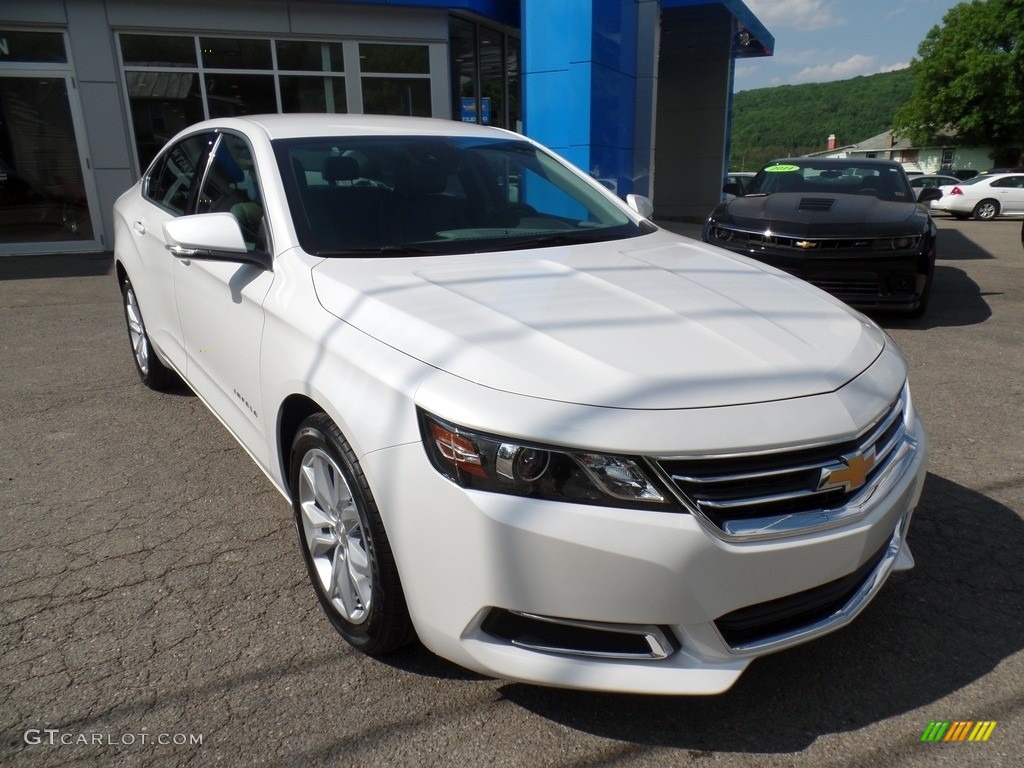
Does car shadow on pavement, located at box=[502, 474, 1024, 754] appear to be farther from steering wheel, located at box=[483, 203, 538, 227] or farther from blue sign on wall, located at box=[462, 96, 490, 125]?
blue sign on wall, located at box=[462, 96, 490, 125]

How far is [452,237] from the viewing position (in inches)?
117

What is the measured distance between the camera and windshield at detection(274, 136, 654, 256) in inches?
111

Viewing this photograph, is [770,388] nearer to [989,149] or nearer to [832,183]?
[832,183]

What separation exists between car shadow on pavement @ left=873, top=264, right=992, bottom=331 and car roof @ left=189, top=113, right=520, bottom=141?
4.50 metres

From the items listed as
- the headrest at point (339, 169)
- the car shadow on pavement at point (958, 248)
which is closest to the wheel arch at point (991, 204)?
the car shadow on pavement at point (958, 248)

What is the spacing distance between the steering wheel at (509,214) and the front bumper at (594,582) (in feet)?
5.00

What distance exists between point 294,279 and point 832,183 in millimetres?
6956

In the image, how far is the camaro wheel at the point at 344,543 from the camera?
2.05 meters

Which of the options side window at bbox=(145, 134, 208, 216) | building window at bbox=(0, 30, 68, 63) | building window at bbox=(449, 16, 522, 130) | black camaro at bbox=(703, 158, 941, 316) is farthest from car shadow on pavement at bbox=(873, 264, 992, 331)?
building window at bbox=(0, 30, 68, 63)

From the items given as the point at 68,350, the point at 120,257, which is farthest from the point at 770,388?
the point at 68,350

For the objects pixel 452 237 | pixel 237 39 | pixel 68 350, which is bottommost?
pixel 68 350

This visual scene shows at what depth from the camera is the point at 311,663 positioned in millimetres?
2316

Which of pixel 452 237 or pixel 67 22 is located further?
pixel 67 22

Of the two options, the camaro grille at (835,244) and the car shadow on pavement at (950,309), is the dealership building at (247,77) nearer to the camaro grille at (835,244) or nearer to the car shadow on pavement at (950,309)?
the car shadow on pavement at (950,309)
